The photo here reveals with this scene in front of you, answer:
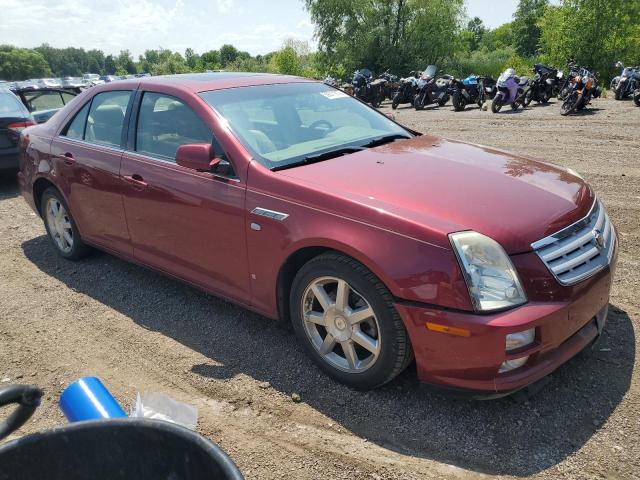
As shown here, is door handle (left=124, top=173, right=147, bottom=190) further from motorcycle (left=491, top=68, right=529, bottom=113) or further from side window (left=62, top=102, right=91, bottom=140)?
motorcycle (left=491, top=68, right=529, bottom=113)

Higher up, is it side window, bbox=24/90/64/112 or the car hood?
the car hood

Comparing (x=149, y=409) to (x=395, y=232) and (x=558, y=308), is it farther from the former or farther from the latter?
(x=558, y=308)

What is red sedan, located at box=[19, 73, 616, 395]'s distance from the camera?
8.22 ft

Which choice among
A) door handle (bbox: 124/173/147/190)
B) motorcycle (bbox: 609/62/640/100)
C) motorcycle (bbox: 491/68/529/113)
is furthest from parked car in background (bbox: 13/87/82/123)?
motorcycle (bbox: 609/62/640/100)

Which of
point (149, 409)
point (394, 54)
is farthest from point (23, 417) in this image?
point (394, 54)

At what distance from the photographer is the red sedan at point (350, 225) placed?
2506 millimetres

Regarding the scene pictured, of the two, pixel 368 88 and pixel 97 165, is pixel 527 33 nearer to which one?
pixel 368 88

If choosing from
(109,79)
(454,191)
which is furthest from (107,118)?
(109,79)

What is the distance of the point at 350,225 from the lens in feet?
9.05

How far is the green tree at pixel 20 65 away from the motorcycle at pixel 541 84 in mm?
118992

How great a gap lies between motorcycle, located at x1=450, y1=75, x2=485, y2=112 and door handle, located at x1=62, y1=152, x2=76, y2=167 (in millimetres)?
13128

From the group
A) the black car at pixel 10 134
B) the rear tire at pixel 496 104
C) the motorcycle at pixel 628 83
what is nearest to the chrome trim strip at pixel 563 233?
the black car at pixel 10 134

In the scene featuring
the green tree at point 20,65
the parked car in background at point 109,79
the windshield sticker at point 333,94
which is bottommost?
the green tree at point 20,65

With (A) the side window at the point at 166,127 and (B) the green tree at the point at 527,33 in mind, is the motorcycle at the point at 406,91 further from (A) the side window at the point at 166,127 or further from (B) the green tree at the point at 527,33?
(B) the green tree at the point at 527,33
